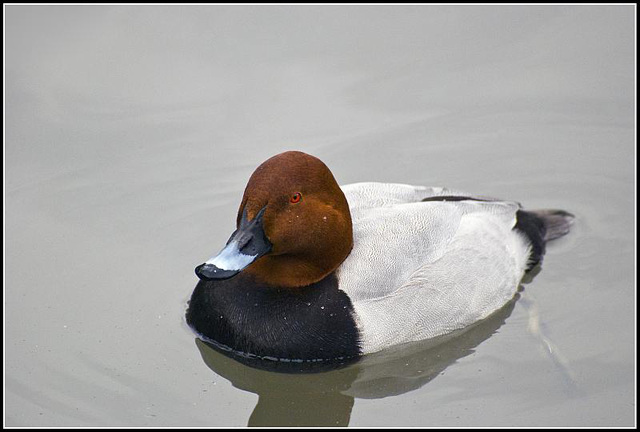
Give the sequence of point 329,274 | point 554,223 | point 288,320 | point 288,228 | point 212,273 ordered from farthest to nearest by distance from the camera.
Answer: point 554,223 < point 329,274 < point 288,320 < point 288,228 < point 212,273

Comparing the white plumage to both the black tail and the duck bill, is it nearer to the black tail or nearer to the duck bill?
the black tail

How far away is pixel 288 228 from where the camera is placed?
5.46 meters

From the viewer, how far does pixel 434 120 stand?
8.11 meters

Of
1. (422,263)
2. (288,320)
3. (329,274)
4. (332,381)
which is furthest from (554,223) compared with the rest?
(288,320)

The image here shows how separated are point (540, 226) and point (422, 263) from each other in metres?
1.30

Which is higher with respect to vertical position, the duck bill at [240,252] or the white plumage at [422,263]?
the duck bill at [240,252]

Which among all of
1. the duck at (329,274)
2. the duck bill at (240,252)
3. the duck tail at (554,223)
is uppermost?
the duck bill at (240,252)

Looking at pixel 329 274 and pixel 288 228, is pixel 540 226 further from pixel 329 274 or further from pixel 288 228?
pixel 288 228

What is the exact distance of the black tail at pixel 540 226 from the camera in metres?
6.66

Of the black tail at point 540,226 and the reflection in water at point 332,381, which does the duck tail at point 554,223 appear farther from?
the reflection in water at point 332,381

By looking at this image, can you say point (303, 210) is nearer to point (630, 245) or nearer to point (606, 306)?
point (606, 306)

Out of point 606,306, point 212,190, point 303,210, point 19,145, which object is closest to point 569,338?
point 606,306

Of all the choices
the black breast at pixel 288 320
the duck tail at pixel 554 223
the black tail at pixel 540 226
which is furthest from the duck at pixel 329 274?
the duck tail at pixel 554 223

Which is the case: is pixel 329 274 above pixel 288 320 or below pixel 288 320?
above
